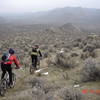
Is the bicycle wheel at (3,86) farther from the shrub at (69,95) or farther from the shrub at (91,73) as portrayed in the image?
the shrub at (91,73)

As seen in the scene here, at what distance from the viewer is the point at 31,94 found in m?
5.28

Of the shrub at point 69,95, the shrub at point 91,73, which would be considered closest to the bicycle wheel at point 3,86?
the shrub at point 69,95

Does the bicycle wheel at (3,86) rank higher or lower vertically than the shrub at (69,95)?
lower

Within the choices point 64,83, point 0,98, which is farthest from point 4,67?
point 64,83

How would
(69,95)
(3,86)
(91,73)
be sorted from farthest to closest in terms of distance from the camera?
(91,73) < (3,86) < (69,95)

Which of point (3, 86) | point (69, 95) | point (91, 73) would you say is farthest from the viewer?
point (91, 73)

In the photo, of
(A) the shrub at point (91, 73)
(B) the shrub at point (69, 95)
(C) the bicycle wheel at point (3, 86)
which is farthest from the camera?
(A) the shrub at point (91, 73)

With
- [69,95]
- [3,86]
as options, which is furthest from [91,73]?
[3,86]

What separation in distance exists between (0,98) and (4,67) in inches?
42.5

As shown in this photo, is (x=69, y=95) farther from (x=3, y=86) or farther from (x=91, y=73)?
(x=3, y=86)

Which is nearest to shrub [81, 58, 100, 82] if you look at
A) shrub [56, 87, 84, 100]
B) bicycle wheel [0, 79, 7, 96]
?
shrub [56, 87, 84, 100]

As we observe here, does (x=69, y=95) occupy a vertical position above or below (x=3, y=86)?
above

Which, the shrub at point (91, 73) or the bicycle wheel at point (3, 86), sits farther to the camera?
the shrub at point (91, 73)

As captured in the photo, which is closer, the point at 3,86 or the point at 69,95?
the point at 69,95
